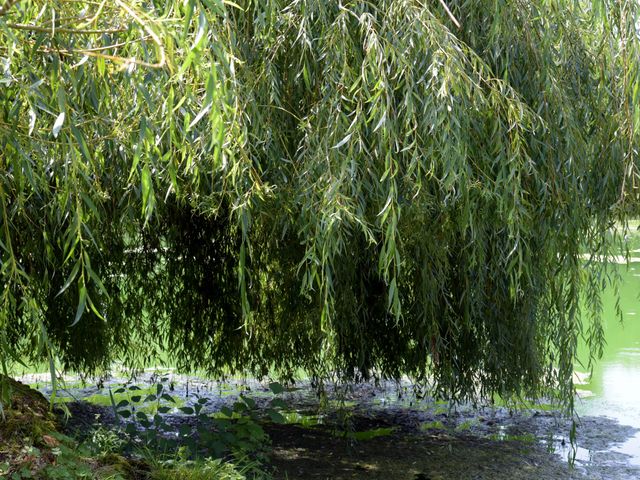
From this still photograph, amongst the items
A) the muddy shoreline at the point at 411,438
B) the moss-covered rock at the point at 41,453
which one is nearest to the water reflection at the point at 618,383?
the muddy shoreline at the point at 411,438

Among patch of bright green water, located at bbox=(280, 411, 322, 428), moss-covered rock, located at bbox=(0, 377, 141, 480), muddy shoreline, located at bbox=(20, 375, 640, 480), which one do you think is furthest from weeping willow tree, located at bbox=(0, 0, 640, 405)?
Answer: patch of bright green water, located at bbox=(280, 411, 322, 428)

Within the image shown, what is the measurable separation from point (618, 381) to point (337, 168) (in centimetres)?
456

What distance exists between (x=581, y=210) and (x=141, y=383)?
4.01m

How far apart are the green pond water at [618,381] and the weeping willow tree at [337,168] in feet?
2.69

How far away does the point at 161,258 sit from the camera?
17.1 ft

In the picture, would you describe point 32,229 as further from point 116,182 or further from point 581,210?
point 581,210

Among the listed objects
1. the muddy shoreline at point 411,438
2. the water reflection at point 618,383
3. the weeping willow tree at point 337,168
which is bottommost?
the muddy shoreline at point 411,438

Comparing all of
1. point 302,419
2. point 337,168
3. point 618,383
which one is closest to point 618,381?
point 618,383

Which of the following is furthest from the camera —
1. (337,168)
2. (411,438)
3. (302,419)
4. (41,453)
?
(302,419)

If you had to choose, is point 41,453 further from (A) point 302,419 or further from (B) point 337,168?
(A) point 302,419

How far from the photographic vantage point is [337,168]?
302cm

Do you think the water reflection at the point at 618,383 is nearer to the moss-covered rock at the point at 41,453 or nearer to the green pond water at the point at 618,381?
the green pond water at the point at 618,381

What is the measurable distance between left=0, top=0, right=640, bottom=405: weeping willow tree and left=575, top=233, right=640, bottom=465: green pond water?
82cm

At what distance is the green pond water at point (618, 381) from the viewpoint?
228 inches
